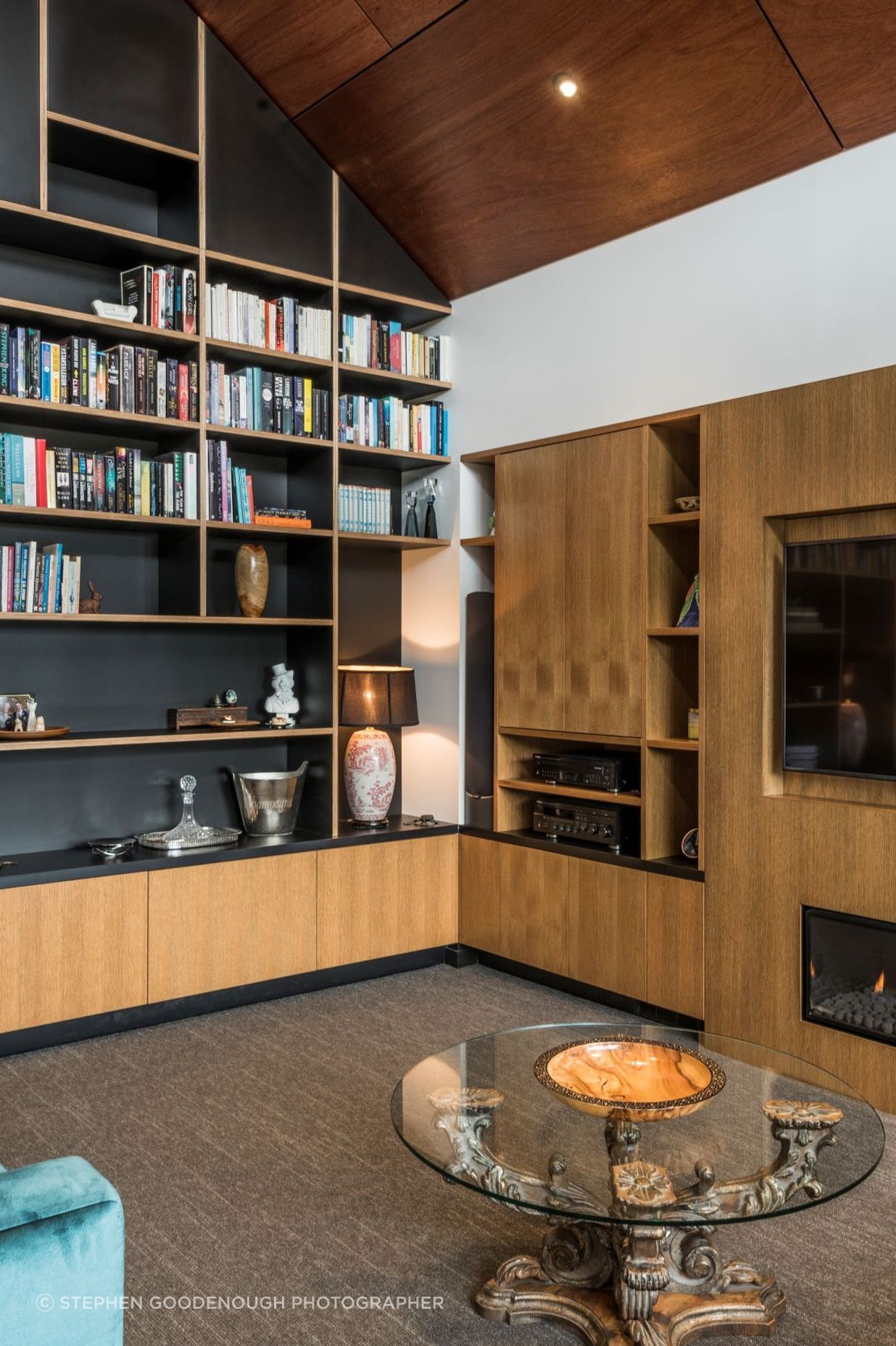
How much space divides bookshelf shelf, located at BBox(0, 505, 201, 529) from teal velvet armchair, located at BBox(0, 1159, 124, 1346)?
262 cm

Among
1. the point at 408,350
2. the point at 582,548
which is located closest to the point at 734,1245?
the point at 582,548

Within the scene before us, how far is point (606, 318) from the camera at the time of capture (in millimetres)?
4176

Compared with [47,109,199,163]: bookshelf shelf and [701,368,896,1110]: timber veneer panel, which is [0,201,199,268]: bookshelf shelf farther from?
[701,368,896,1110]: timber veneer panel

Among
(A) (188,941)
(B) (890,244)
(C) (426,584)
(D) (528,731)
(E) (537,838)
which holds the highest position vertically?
(B) (890,244)

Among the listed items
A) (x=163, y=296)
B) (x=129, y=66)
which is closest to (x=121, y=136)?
(x=129, y=66)

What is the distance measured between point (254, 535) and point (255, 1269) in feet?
9.28

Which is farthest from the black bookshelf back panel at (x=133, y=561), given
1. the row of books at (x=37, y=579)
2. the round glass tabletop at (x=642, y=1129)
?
the round glass tabletop at (x=642, y=1129)

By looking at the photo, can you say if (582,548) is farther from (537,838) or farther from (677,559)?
(537,838)

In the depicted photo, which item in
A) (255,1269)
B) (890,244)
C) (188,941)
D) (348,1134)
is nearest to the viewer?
(255,1269)

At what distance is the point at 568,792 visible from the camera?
14.1ft

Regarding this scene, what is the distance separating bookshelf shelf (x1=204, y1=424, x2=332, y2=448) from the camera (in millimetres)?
4145

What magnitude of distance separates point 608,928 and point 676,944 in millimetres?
319

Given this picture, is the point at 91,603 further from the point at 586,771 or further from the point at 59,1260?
the point at 59,1260

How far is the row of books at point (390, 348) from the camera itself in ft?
15.1
